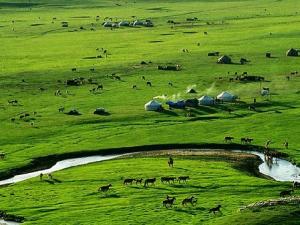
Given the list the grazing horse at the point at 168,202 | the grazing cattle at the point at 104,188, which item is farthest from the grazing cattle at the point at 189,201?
the grazing cattle at the point at 104,188

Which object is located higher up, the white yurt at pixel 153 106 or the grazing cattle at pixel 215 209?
the white yurt at pixel 153 106

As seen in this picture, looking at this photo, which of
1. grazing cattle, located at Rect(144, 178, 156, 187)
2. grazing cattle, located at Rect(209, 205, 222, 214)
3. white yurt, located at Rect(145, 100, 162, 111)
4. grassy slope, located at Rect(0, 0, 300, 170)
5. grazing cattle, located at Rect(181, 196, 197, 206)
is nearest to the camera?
grazing cattle, located at Rect(209, 205, 222, 214)

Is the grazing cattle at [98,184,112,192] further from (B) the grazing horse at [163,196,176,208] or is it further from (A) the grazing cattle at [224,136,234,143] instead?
(A) the grazing cattle at [224,136,234,143]

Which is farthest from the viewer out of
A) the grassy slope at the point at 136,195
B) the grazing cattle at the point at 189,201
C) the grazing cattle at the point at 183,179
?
the grazing cattle at the point at 183,179

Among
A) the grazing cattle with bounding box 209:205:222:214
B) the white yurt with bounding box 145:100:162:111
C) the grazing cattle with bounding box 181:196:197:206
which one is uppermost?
the white yurt with bounding box 145:100:162:111

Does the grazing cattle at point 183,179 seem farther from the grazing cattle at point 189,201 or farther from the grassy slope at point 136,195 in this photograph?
the grazing cattle at point 189,201

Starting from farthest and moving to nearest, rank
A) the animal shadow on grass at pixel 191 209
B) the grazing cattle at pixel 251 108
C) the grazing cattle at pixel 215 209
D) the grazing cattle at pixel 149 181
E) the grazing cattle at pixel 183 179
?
the grazing cattle at pixel 251 108, the grazing cattle at pixel 183 179, the grazing cattle at pixel 149 181, the animal shadow on grass at pixel 191 209, the grazing cattle at pixel 215 209

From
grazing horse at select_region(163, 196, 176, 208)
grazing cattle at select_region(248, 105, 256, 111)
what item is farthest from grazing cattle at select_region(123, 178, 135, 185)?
grazing cattle at select_region(248, 105, 256, 111)
